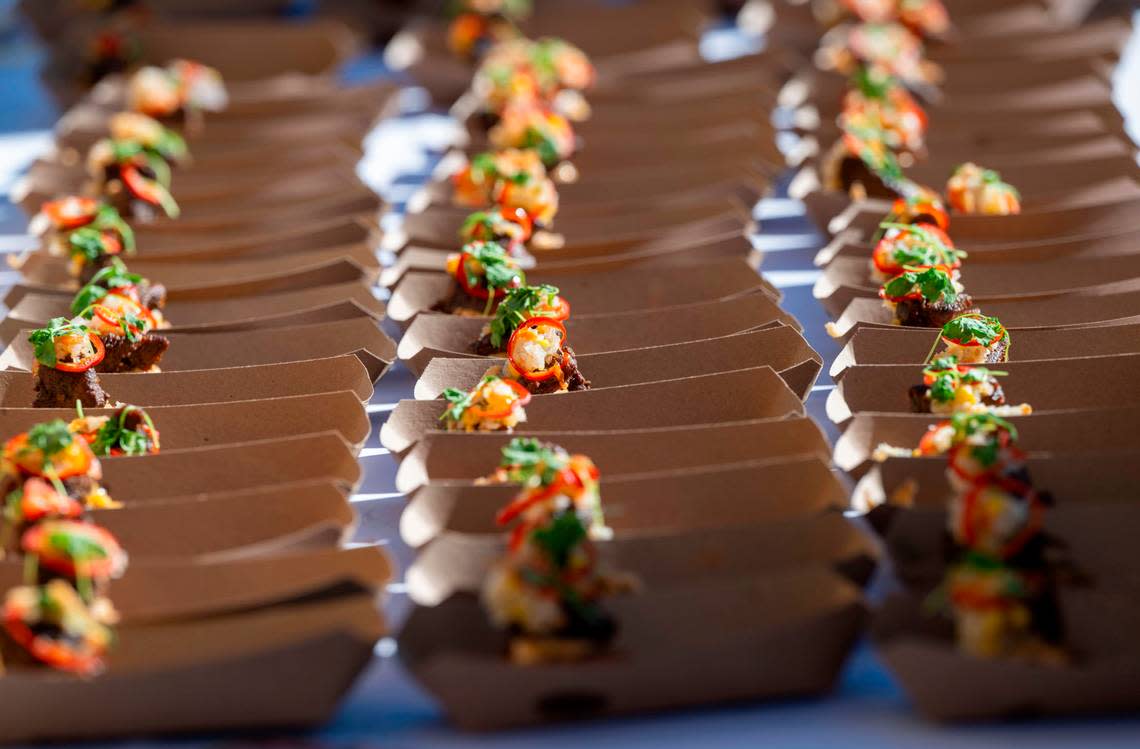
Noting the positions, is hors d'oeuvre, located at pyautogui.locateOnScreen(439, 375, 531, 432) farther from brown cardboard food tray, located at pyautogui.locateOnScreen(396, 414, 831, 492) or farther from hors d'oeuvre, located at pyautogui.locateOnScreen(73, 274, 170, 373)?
hors d'oeuvre, located at pyautogui.locateOnScreen(73, 274, 170, 373)

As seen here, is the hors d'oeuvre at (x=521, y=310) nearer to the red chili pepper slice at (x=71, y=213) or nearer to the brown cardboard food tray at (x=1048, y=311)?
the brown cardboard food tray at (x=1048, y=311)

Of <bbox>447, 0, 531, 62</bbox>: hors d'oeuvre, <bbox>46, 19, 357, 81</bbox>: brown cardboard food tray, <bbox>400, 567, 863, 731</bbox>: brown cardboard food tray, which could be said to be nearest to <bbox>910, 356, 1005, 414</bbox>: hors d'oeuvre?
<bbox>400, 567, 863, 731</bbox>: brown cardboard food tray

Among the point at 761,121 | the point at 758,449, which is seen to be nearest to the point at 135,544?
the point at 758,449

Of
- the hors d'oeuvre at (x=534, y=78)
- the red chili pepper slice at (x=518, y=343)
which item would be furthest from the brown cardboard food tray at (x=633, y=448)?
the hors d'oeuvre at (x=534, y=78)

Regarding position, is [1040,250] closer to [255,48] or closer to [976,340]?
[976,340]

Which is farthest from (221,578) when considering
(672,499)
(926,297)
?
(926,297)

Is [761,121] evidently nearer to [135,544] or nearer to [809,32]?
[809,32]
